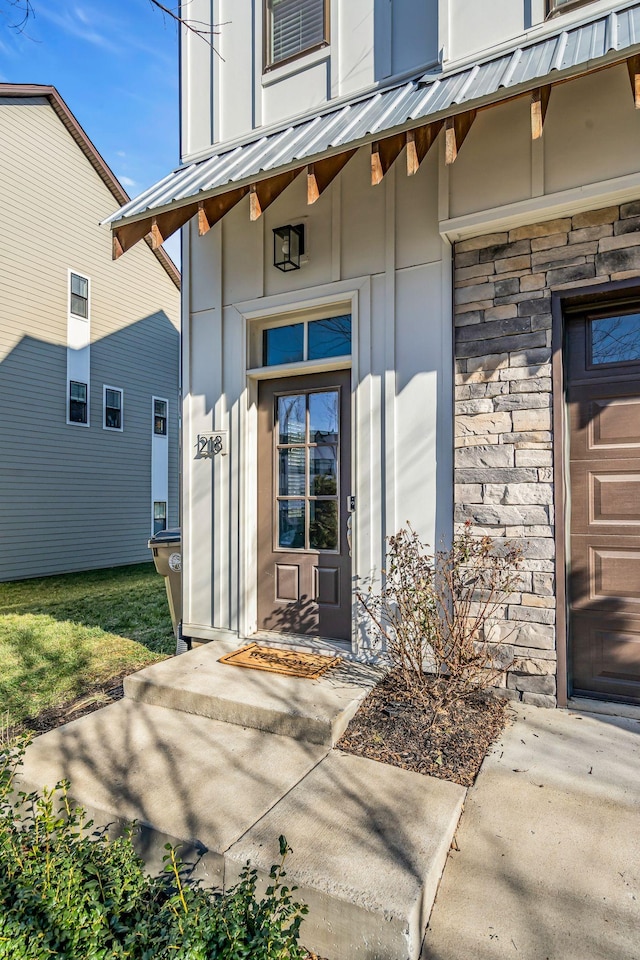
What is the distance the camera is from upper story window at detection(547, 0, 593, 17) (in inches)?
120

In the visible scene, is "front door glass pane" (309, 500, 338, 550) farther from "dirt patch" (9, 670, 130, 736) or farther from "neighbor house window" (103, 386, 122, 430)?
"neighbor house window" (103, 386, 122, 430)

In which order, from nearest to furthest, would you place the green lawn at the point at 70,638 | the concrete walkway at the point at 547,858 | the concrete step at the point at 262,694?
the concrete walkway at the point at 547,858 < the concrete step at the point at 262,694 < the green lawn at the point at 70,638

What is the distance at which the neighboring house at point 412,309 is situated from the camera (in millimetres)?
3084

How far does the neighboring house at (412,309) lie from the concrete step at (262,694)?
56 centimetres

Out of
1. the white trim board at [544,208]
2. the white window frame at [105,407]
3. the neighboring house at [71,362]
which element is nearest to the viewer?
the white trim board at [544,208]

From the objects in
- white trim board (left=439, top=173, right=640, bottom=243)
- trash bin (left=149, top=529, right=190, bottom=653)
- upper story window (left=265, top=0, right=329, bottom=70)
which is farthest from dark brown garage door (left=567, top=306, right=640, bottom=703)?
trash bin (left=149, top=529, right=190, bottom=653)

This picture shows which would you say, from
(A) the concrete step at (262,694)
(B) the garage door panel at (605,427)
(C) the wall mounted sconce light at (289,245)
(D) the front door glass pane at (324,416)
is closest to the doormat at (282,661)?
(A) the concrete step at (262,694)

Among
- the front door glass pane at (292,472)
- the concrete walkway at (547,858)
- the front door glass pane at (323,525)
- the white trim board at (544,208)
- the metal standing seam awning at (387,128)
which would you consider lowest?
the concrete walkway at (547,858)

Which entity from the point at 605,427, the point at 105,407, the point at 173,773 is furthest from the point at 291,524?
the point at 105,407

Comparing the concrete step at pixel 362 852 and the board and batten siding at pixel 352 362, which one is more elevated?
the board and batten siding at pixel 352 362

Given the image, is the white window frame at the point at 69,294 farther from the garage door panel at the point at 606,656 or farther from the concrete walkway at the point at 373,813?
the garage door panel at the point at 606,656

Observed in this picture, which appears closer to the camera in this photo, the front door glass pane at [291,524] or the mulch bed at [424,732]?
the mulch bed at [424,732]

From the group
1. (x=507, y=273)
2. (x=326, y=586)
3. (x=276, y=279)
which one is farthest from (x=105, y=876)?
(x=276, y=279)

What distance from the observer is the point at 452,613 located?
10.7 feet
